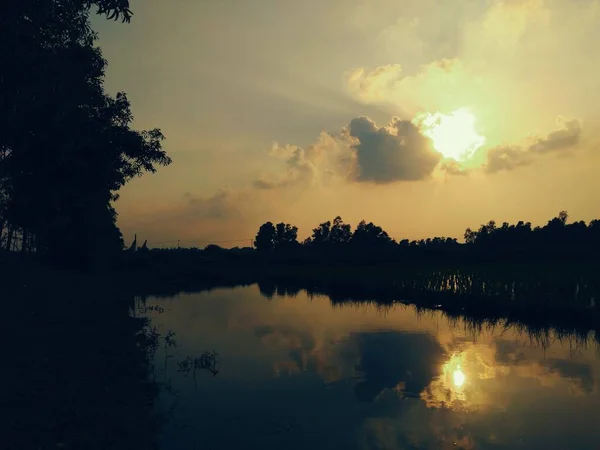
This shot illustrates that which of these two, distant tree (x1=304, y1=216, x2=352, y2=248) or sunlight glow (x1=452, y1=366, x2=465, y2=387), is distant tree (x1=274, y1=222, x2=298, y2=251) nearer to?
distant tree (x1=304, y1=216, x2=352, y2=248)

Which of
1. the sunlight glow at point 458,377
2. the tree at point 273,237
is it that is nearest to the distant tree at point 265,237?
the tree at point 273,237

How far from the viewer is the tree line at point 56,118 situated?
503 inches

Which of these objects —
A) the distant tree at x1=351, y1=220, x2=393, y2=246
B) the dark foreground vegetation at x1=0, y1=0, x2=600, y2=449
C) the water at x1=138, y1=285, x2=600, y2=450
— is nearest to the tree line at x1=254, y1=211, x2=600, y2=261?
the distant tree at x1=351, y1=220, x2=393, y2=246

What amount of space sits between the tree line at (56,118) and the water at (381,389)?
8641mm

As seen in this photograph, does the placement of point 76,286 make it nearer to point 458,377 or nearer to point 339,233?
point 458,377

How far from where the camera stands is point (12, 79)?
13836 millimetres

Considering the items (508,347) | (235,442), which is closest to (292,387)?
(235,442)

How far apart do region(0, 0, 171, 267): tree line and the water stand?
864 centimetres

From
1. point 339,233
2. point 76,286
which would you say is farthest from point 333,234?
point 76,286

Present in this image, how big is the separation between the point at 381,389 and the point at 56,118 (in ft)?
49.8

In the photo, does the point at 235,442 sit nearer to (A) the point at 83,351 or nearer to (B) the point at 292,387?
(B) the point at 292,387

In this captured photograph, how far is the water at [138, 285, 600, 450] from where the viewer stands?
32.6 feet

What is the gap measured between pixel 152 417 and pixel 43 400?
245 cm

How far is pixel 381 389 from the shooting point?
1338 cm
